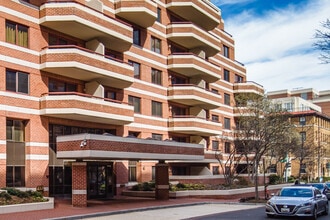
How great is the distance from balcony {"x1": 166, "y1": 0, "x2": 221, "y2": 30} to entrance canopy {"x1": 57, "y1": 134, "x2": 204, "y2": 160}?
61.2 ft

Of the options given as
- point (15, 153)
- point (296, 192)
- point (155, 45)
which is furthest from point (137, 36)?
point (296, 192)

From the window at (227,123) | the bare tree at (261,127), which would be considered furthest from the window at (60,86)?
the window at (227,123)

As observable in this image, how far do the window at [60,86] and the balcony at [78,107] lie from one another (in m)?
1.22

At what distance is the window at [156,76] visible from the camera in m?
40.0

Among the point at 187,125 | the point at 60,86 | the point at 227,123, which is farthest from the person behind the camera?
the point at 227,123

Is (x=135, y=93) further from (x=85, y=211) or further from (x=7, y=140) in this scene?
(x=85, y=211)

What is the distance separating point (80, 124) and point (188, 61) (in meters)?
14.7

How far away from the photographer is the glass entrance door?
31.1m

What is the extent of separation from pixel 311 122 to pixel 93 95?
63.6 meters

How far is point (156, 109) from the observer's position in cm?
4019

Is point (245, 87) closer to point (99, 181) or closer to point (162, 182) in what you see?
point (99, 181)

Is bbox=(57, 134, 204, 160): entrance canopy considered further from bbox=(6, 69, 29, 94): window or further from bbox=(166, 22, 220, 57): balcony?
bbox=(166, 22, 220, 57): balcony

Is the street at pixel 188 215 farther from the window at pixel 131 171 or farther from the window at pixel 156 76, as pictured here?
the window at pixel 156 76

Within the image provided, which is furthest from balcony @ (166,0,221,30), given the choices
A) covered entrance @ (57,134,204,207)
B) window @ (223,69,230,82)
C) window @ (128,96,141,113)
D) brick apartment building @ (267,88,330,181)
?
brick apartment building @ (267,88,330,181)
